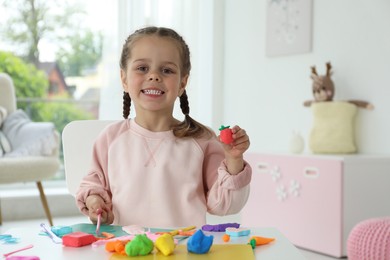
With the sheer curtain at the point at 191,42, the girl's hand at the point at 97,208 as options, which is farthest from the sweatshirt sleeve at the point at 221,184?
the sheer curtain at the point at 191,42

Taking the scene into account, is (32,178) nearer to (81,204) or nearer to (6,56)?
(6,56)

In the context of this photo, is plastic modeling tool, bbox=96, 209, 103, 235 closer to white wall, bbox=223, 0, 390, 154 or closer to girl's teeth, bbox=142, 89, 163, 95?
girl's teeth, bbox=142, 89, 163, 95

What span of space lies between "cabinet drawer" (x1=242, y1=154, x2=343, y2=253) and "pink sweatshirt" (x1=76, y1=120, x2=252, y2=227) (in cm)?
159

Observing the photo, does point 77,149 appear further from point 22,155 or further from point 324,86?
point 22,155

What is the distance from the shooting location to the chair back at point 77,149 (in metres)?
1.50

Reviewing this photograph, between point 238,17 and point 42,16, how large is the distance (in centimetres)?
159

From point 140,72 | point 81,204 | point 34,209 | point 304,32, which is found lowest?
point 34,209

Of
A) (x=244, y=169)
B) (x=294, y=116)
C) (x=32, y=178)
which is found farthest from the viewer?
(x=294, y=116)

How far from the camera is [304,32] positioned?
339cm

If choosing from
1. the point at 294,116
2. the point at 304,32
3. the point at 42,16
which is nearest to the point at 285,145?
the point at 294,116

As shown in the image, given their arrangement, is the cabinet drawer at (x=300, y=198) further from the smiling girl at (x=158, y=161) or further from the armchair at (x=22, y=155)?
the smiling girl at (x=158, y=161)

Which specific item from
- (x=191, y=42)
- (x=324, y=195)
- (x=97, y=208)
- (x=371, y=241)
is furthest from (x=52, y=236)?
(x=191, y=42)

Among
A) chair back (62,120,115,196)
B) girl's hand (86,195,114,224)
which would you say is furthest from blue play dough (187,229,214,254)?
chair back (62,120,115,196)

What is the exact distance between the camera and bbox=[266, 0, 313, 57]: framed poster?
11.1 feet
